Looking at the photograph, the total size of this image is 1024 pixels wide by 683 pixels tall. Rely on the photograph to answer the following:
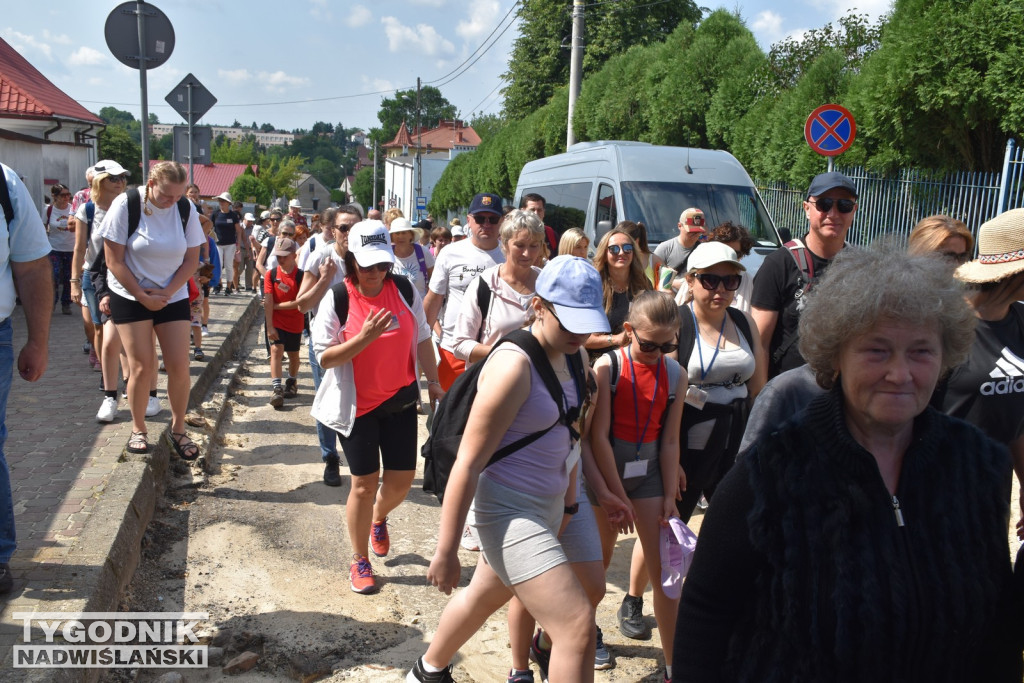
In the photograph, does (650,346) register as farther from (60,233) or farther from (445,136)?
(445,136)

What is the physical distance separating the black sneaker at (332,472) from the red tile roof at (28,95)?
20063 mm

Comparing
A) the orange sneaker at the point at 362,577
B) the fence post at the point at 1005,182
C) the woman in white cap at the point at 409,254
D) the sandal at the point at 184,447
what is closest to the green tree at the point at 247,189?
the woman in white cap at the point at 409,254

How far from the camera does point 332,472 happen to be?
21.3ft

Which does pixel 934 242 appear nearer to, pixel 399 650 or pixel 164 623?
pixel 399 650

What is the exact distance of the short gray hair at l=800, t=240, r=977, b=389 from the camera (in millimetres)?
1919

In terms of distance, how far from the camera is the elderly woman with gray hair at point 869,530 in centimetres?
173

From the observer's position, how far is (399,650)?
13.6ft

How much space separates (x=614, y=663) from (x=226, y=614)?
1.96m

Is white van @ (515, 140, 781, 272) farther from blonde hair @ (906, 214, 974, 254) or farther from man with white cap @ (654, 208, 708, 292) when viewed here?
blonde hair @ (906, 214, 974, 254)

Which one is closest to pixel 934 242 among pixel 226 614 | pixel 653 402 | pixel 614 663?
pixel 653 402

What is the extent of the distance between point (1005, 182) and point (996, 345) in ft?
23.6

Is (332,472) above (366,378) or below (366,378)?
below

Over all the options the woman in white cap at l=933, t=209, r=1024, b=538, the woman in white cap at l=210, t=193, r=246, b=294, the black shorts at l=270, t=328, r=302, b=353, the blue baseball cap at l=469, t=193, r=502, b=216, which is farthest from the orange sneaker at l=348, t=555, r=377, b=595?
the woman in white cap at l=210, t=193, r=246, b=294

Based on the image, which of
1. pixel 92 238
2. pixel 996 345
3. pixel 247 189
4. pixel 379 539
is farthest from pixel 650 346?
pixel 247 189
